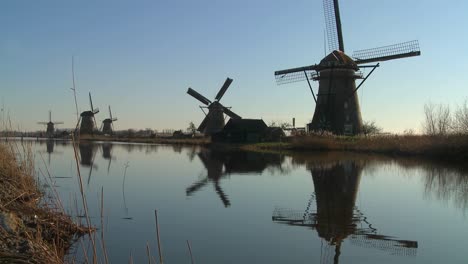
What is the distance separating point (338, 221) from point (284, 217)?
1.06m

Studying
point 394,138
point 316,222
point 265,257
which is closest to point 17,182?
point 265,257

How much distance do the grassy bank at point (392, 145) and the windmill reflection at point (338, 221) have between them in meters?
12.0

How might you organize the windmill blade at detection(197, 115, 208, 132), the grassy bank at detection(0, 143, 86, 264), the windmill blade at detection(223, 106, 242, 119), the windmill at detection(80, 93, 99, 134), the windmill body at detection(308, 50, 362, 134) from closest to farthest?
the grassy bank at detection(0, 143, 86, 264) < the windmill body at detection(308, 50, 362, 134) < the windmill blade at detection(223, 106, 242, 119) < the windmill blade at detection(197, 115, 208, 132) < the windmill at detection(80, 93, 99, 134)

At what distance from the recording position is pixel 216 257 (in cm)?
570

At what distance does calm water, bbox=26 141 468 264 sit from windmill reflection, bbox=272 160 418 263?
0.05ft

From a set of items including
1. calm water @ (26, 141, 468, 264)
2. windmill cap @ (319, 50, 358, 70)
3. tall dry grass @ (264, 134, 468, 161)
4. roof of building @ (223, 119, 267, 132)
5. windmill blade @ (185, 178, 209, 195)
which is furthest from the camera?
roof of building @ (223, 119, 267, 132)

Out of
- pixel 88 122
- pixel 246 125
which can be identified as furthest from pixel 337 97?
pixel 88 122

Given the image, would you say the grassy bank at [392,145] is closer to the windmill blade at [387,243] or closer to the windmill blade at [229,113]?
the windmill blade at [229,113]

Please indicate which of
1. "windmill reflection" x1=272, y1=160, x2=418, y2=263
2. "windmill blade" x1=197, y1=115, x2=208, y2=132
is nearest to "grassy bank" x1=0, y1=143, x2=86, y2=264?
"windmill reflection" x1=272, y1=160, x2=418, y2=263

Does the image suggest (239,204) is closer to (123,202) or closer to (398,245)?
(123,202)

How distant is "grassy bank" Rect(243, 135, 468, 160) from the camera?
22.4 meters

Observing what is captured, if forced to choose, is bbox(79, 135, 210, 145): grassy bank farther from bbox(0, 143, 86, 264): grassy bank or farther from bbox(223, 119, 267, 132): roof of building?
bbox(0, 143, 86, 264): grassy bank

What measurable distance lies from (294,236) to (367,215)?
242 cm

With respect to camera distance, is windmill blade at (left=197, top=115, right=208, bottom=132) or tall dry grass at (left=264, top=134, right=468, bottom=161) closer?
tall dry grass at (left=264, top=134, right=468, bottom=161)
